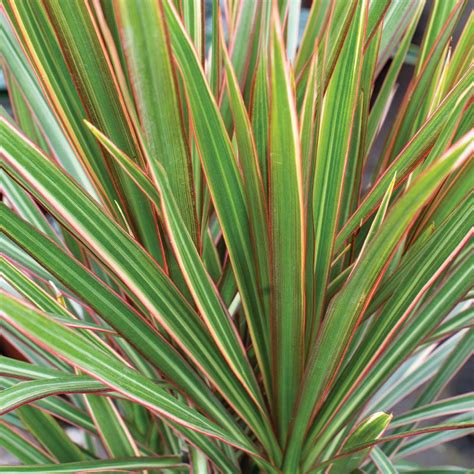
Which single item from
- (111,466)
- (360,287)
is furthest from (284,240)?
(111,466)

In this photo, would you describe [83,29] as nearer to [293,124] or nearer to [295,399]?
[293,124]

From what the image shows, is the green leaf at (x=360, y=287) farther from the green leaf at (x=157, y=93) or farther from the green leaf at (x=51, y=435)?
the green leaf at (x=51, y=435)

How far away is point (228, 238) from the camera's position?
0.48 m

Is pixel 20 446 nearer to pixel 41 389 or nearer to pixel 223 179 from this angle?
pixel 41 389

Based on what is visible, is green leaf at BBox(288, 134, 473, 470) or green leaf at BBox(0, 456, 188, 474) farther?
green leaf at BBox(0, 456, 188, 474)

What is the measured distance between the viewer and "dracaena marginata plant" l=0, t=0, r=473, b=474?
0.39m

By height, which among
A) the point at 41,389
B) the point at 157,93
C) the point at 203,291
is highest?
the point at 157,93

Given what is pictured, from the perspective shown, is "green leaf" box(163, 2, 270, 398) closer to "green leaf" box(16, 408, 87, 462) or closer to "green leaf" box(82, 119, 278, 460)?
"green leaf" box(82, 119, 278, 460)

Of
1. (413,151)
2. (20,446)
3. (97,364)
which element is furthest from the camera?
(20,446)

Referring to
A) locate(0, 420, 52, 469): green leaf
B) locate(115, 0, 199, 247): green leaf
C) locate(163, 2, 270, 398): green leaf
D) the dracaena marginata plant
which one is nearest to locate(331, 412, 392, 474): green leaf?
the dracaena marginata plant

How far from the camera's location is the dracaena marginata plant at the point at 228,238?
39cm

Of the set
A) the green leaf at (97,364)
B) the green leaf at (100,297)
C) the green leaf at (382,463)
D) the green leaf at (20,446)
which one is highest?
the green leaf at (100,297)

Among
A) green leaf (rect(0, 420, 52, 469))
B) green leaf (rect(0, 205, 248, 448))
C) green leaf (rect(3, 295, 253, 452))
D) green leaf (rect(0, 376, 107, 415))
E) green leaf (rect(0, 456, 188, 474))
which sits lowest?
green leaf (rect(0, 420, 52, 469))

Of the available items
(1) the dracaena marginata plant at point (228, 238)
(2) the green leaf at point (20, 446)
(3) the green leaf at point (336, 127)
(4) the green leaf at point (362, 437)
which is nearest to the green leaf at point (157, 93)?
(1) the dracaena marginata plant at point (228, 238)
